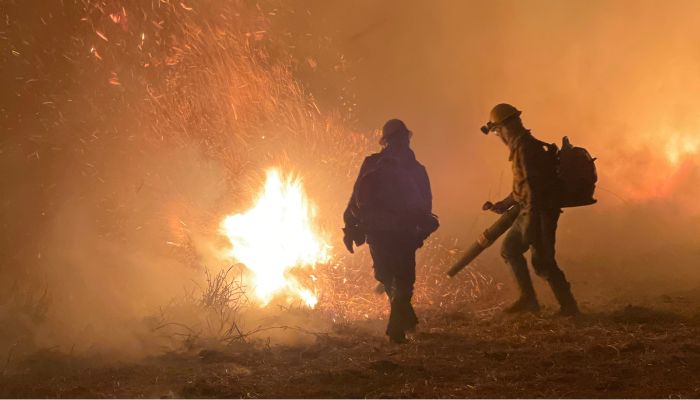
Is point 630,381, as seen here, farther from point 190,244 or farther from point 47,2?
point 47,2

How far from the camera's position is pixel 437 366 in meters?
5.25

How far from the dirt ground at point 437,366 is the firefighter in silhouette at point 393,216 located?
54cm

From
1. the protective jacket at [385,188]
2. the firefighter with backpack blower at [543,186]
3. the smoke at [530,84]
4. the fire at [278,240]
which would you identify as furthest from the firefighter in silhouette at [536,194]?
the smoke at [530,84]

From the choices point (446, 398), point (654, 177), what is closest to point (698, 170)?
point (654, 177)

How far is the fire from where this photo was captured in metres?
8.02

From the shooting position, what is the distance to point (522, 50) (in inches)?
547

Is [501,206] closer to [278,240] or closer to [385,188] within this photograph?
[385,188]

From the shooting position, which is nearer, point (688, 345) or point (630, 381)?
point (630, 381)

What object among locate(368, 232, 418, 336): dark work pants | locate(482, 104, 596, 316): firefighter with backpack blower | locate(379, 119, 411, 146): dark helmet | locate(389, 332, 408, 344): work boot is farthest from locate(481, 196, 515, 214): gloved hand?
locate(389, 332, 408, 344): work boot

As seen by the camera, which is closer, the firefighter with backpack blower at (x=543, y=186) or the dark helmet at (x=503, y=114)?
the firefighter with backpack blower at (x=543, y=186)

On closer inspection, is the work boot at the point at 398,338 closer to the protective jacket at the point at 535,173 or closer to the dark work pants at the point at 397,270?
the dark work pants at the point at 397,270

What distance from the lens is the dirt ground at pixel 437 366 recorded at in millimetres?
4582

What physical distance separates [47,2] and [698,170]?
1126 centimetres

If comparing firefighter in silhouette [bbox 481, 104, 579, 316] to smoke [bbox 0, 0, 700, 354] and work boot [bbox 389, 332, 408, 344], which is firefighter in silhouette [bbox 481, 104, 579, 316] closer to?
work boot [bbox 389, 332, 408, 344]
